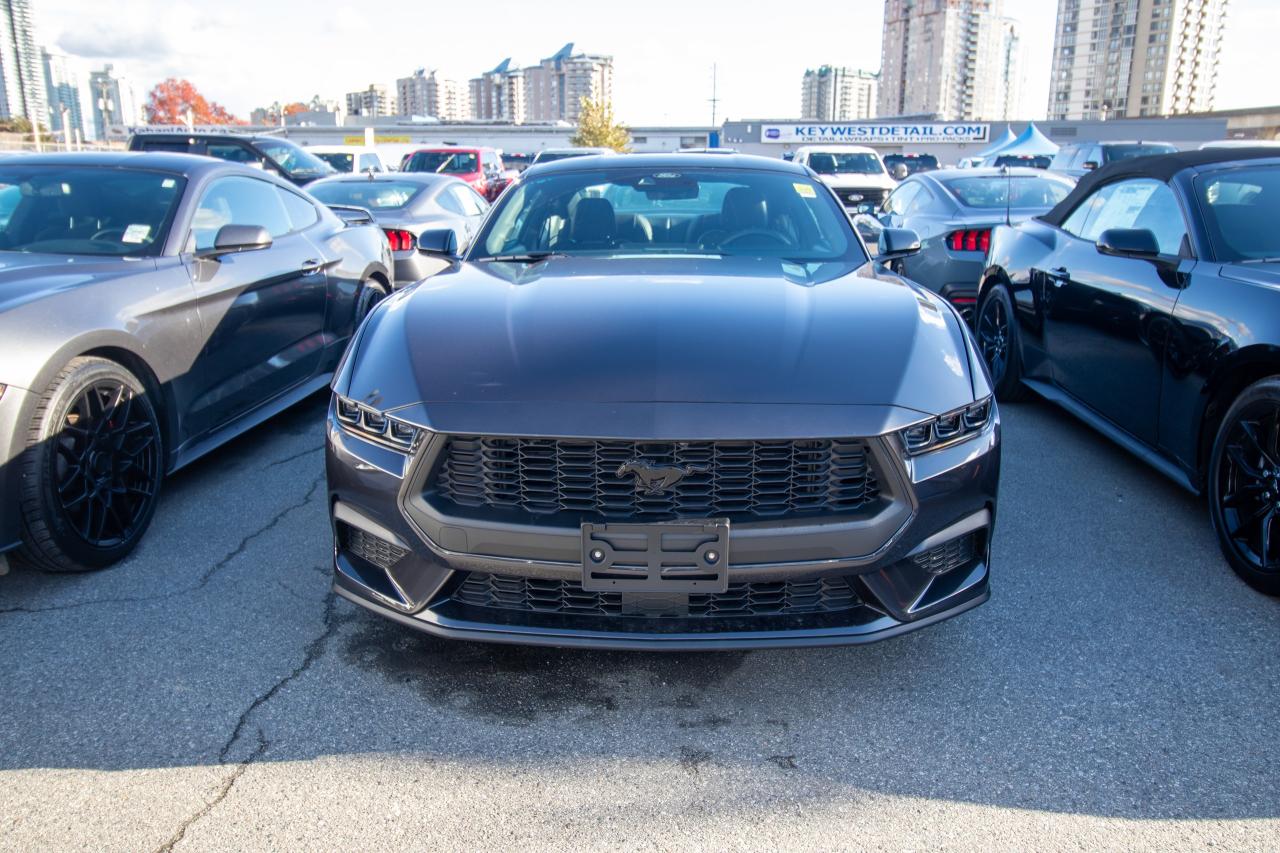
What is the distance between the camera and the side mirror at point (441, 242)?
13.8 ft

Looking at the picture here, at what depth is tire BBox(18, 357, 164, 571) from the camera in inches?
129

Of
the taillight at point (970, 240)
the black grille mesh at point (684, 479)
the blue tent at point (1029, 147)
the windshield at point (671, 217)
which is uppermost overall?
the blue tent at point (1029, 147)

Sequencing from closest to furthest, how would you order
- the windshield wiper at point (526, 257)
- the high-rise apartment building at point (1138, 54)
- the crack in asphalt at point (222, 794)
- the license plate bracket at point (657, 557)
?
the crack in asphalt at point (222, 794) → the license plate bracket at point (657, 557) → the windshield wiper at point (526, 257) → the high-rise apartment building at point (1138, 54)

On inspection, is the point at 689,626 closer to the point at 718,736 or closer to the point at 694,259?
the point at 718,736

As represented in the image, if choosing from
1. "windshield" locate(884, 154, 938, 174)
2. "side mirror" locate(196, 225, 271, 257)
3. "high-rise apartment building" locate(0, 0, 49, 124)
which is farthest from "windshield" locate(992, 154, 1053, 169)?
"high-rise apartment building" locate(0, 0, 49, 124)

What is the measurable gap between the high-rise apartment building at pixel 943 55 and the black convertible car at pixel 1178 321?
130 m

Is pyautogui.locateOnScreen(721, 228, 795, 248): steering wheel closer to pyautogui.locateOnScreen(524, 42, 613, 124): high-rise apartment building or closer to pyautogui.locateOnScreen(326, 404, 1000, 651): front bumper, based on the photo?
pyautogui.locateOnScreen(326, 404, 1000, 651): front bumper

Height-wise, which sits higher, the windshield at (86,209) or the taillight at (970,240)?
the windshield at (86,209)

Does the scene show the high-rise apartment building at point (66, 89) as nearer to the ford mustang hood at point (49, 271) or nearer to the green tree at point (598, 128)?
the green tree at point (598, 128)

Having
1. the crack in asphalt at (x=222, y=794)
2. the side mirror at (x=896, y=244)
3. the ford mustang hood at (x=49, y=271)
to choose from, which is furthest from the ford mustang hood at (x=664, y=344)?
the ford mustang hood at (x=49, y=271)

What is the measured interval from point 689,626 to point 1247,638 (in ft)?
6.24

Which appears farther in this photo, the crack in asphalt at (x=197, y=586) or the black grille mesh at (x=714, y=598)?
the crack in asphalt at (x=197, y=586)

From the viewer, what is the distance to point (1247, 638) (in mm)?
3078

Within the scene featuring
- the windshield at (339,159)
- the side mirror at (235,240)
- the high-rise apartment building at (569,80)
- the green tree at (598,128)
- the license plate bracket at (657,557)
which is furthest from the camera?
the high-rise apartment building at (569,80)
